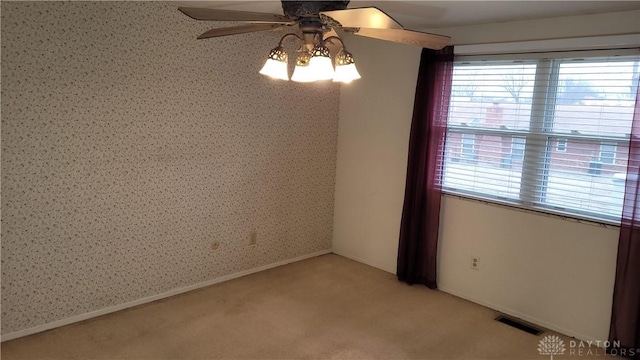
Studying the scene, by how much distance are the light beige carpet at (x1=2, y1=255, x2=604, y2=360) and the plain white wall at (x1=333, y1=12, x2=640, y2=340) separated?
0.78ft

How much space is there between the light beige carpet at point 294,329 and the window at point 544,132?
3.22 feet

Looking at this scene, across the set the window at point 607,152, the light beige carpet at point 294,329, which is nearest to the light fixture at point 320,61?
the light beige carpet at point 294,329

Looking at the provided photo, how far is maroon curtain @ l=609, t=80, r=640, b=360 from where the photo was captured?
2781 mm

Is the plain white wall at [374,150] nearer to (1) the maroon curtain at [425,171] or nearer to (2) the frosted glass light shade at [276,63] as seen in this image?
(1) the maroon curtain at [425,171]

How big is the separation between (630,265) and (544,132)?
1017 millimetres

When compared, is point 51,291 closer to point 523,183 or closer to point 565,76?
point 523,183

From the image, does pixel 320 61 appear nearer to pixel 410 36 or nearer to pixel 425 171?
pixel 410 36

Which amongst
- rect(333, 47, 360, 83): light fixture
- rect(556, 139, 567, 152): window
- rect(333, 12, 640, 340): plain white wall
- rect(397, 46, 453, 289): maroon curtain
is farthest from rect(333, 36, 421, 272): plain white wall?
rect(333, 47, 360, 83): light fixture

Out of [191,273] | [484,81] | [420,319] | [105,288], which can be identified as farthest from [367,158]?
[105,288]

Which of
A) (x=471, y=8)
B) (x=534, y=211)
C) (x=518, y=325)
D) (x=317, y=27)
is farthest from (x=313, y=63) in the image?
(x=518, y=325)

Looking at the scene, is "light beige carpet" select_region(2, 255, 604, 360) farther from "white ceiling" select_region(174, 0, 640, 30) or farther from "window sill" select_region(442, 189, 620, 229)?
"white ceiling" select_region(174, 0, 640, 30)

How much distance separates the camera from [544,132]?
10.6 feet

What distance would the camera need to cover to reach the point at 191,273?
3691 millimetres

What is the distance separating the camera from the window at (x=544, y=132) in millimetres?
2936
